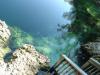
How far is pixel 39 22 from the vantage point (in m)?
10.3

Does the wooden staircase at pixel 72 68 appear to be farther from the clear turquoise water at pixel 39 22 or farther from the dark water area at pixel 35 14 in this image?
the dark water area at pixel 35 14

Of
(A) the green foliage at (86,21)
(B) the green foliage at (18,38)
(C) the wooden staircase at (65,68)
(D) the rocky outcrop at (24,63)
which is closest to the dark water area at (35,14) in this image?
(B) the green foliage at (18,38)

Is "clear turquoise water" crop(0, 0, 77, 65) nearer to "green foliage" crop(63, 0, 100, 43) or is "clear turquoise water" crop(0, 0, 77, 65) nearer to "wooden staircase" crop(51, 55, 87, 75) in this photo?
"green foliage" crop(63, 0, 100, 43)

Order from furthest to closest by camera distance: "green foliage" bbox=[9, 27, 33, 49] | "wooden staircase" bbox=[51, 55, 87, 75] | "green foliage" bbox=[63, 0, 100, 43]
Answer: "green foliage" bbox=[9, 27, 33, 49] < "green foliage" bbox=[63, 0, 100, 43] < "wooden staircase" bbox=[51, 55, 87, 75]

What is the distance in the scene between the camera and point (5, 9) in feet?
33.4

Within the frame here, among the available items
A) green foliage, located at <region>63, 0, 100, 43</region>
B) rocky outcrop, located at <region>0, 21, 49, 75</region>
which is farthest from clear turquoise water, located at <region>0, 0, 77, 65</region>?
rocky outcrop, located at <region>0, 21, 49, 75</region>

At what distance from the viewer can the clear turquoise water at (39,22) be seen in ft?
28.2

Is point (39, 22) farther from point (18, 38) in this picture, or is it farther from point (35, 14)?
point (18, 38)

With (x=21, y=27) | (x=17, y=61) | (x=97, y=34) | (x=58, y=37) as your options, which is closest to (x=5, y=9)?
(x=21, y=27)

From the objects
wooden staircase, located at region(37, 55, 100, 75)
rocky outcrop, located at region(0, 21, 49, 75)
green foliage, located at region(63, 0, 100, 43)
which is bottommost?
wooden staircase, located at region(37, 55, 100, 75)

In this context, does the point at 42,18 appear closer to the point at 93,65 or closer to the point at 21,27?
the point at 21,27

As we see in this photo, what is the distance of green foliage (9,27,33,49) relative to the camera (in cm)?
811

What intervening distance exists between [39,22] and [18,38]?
6.54ft

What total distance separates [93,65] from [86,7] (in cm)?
301
